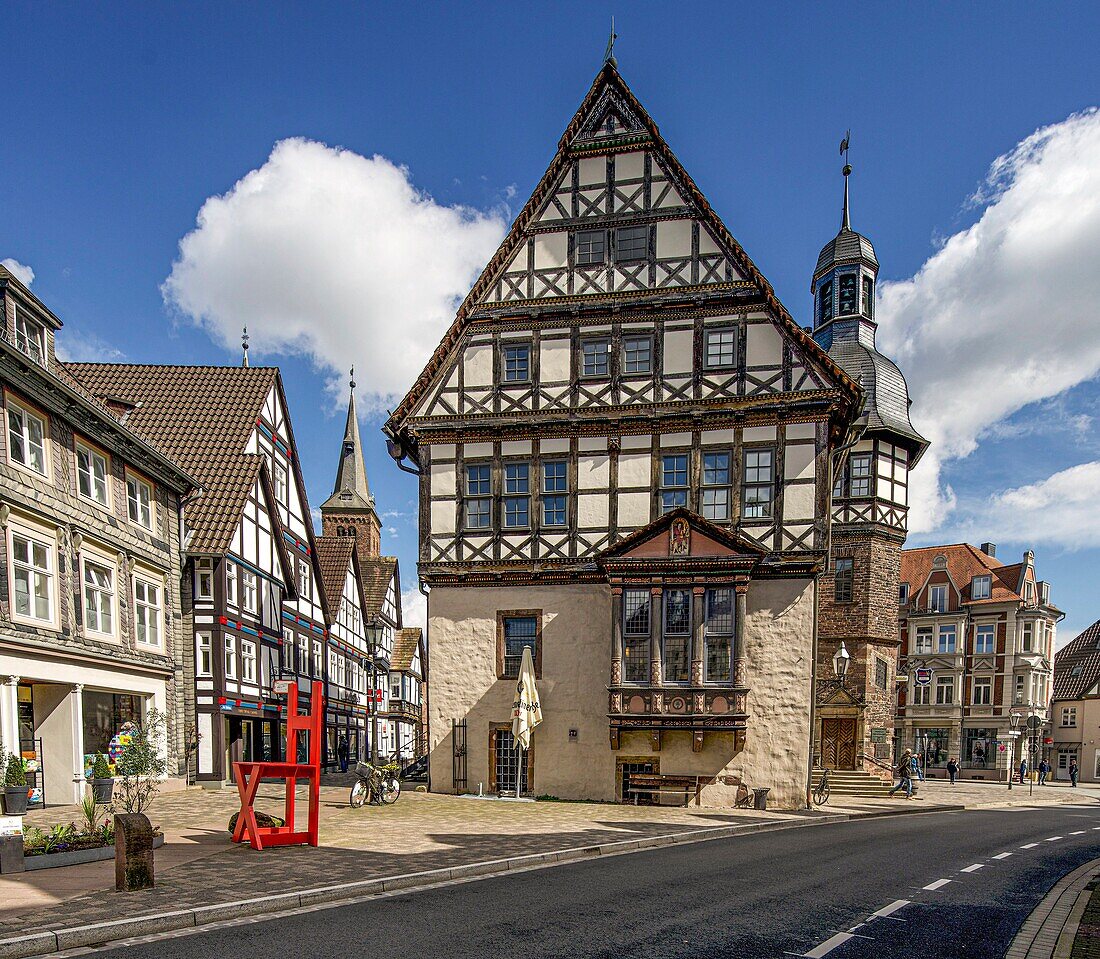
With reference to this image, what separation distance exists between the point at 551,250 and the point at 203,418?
13773 mm

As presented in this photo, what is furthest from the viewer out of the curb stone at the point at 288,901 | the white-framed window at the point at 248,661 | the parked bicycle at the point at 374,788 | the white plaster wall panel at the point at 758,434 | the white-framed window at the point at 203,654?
the white-framed window at the point at 248,661

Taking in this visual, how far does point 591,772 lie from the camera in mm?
21594

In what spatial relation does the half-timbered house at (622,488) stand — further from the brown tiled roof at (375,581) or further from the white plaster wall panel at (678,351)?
the brown tiled roof at (375,581)

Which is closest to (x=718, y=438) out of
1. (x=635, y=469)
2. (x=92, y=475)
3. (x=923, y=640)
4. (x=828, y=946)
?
(x=635, y=469)

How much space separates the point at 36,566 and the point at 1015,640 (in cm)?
5686

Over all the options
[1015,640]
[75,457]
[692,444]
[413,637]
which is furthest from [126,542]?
[1015,640]

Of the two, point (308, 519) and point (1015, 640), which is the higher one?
point (308, 519)

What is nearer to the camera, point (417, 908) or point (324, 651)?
point (417, 908)

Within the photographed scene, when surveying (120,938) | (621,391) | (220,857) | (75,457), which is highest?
(621,391)

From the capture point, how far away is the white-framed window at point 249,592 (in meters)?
27.9

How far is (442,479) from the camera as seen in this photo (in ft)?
76.3

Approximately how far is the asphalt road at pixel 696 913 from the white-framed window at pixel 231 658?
57.6 ft

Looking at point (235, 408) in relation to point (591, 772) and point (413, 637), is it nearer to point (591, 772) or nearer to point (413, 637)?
point (591, 772)

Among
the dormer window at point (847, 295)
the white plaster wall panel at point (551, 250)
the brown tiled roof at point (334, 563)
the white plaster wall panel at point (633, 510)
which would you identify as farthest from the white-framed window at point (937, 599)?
the white plaster wall panel at point (551, 250)
